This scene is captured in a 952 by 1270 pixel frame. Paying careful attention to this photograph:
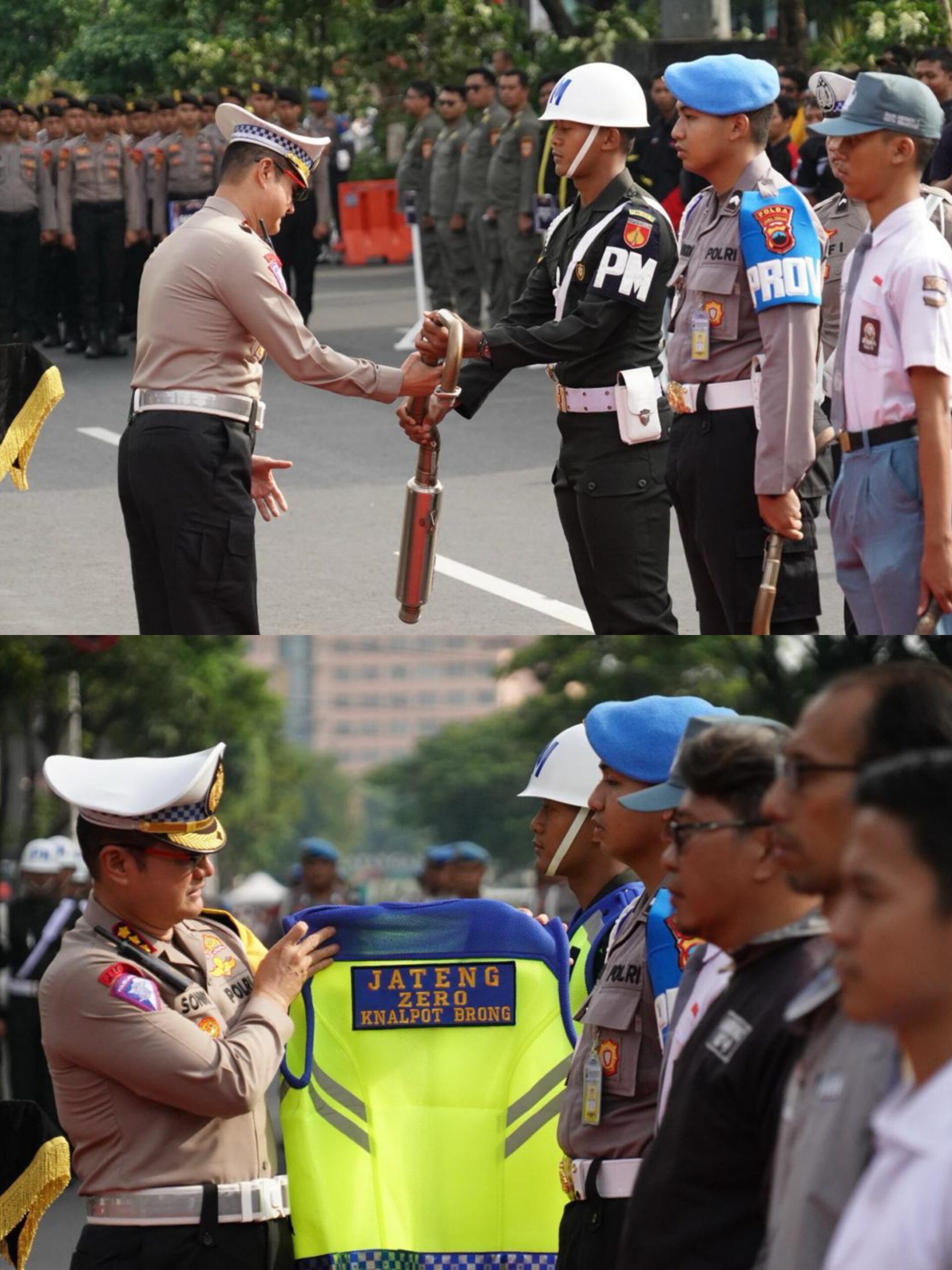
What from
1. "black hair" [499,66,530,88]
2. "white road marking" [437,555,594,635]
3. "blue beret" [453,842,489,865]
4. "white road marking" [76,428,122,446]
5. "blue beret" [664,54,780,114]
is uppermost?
"blue beret" [664,54,780,114]

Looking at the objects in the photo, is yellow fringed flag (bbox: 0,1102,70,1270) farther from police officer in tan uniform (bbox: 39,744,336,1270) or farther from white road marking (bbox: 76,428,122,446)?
white road marking (bbox: 76,428,122,446)

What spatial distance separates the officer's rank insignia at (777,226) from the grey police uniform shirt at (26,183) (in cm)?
1561

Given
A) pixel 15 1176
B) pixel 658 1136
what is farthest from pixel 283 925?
pixel 658 1136

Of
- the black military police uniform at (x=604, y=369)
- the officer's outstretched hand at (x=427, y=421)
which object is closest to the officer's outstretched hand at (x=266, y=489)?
the officer's outstretched hand at (x=427, y=421)

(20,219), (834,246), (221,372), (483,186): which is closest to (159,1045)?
(221,372)

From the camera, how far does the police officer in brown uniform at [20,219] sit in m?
20.7

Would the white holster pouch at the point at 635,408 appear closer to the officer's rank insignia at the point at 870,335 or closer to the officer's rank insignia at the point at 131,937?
the officer's rank insignia at the point at 870,335

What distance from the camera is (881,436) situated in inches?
227

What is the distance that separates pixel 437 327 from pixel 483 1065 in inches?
110

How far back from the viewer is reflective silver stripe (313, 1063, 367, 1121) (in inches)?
185

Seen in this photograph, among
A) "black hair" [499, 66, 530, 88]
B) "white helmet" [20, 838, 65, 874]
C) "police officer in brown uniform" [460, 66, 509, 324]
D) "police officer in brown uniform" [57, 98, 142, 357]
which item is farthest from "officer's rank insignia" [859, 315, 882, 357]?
"police officer in brown uniform" [57, 98, 142, 357]

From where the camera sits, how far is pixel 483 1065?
4742 mm

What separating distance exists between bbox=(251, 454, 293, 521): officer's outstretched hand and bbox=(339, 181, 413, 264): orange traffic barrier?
25442 millimetres

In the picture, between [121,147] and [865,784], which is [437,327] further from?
[121,147]
